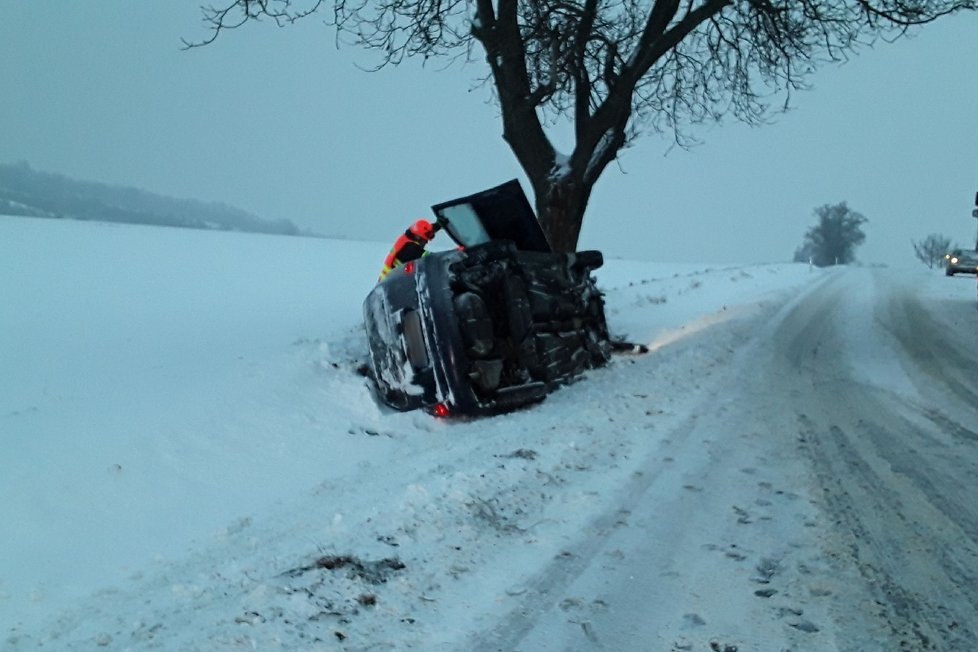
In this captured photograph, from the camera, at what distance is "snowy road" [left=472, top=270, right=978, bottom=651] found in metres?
2.56

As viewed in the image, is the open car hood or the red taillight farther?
the open car hood

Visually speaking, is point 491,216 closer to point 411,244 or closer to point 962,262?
point 411,244

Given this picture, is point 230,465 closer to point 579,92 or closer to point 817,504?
point 817,504

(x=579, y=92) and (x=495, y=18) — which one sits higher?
(x=495, y=18)

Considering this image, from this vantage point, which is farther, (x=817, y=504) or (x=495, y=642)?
(x=817, y=504)

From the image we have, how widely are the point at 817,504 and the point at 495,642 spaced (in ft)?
6.97

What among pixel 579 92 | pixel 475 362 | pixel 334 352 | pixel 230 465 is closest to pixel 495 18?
pixel 579 92

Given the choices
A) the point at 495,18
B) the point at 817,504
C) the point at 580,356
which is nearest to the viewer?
the point at 817,504

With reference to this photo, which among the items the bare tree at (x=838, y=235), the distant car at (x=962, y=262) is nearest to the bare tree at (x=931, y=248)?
the bare tree at (x=838, y=235)

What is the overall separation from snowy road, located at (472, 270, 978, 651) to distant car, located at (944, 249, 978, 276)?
27972mm

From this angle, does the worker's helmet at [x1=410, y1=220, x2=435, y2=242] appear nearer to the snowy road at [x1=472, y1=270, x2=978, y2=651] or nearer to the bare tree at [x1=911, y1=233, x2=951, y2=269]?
the snowy road at [x1=472, y1=270, x2=978, y2=651]

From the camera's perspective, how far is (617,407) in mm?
6066

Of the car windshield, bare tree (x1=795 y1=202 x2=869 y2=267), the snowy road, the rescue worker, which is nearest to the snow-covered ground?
the snowy road

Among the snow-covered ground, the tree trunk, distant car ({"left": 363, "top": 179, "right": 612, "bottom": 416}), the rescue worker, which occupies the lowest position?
the snow-covered ground
